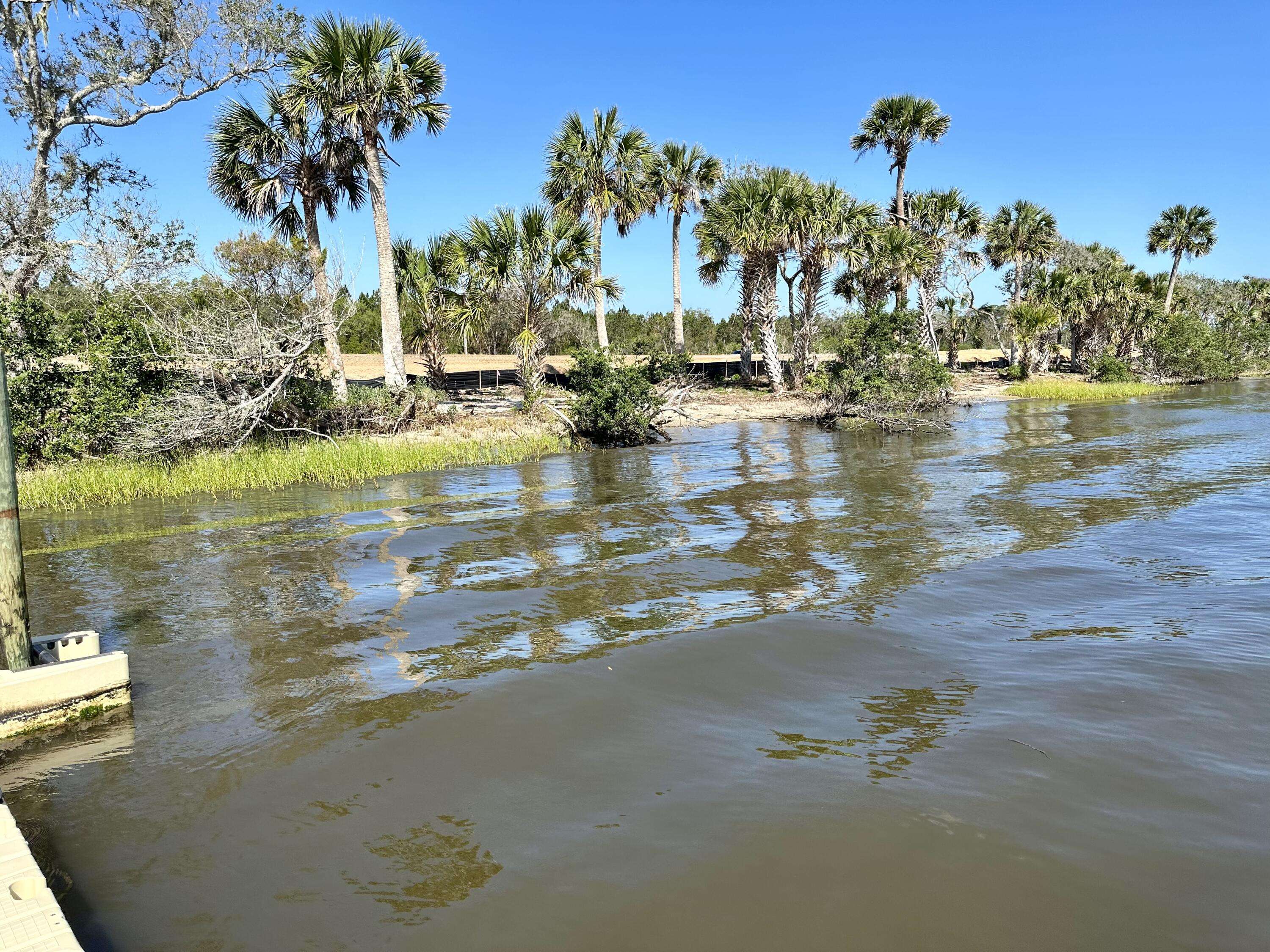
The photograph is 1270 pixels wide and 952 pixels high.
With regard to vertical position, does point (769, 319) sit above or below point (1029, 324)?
above

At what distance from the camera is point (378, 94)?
75.8 feet

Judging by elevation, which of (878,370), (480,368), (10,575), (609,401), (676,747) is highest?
(480,368)

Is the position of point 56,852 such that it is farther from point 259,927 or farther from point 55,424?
point 55,424

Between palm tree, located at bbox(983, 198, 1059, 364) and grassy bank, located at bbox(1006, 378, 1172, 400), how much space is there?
23.7ft

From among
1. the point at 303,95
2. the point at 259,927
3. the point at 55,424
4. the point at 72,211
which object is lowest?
the point at 259,927

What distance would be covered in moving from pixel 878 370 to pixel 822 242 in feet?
31.7

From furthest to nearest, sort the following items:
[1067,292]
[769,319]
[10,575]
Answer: [1067,292] < [769,319] < [10,575]

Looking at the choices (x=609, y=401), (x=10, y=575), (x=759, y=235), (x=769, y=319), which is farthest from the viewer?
(x=769, y=319)

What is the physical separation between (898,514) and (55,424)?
633 inches

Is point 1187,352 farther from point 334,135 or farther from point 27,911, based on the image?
point 27,911

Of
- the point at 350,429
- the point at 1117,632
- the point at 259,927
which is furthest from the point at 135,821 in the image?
the point at 350,429

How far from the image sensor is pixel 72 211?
75.5 ft

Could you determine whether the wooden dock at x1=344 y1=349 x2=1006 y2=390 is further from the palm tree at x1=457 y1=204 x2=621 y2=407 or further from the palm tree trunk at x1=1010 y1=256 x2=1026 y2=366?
the palm tree trunk at x1=1010 y1=256 x2=1026 y2=366

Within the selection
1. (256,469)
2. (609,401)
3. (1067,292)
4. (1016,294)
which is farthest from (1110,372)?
(256,469)
